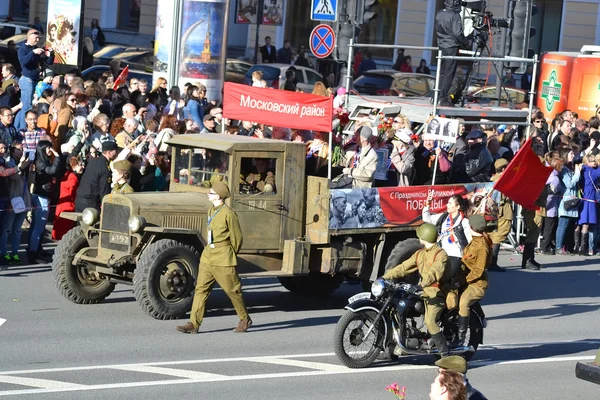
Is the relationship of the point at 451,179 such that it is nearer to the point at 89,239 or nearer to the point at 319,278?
the point at 319,278

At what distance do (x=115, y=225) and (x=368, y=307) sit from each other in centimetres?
344

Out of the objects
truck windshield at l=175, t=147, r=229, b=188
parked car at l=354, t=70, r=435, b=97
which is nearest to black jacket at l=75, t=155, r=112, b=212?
truck windshield at l=175, t=147, r=229, b=188

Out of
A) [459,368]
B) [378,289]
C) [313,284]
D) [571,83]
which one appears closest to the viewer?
[459,368]

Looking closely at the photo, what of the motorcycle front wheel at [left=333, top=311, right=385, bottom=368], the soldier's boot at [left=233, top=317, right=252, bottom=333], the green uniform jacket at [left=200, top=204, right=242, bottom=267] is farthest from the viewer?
the soldier's boot at [left=233, top=317, right=252, bottom=333]

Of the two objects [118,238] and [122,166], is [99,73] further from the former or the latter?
[118,238]

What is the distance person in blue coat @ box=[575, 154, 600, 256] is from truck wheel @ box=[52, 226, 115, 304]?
9.74m

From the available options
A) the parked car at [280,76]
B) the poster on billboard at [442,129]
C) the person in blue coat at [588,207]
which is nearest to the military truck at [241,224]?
the poster on billboard at [442,129]

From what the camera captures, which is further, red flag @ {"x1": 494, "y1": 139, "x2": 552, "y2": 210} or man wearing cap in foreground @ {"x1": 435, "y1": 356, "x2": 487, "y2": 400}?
red flag @ {"x1": 494, "y1": 139, "x2": 552, "y2": 210}

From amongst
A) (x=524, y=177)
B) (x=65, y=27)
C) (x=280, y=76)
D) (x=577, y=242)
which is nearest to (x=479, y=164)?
(x=577, y=242)

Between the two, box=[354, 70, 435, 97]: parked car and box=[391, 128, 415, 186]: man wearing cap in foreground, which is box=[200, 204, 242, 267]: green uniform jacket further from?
box=[354, 70, 435, 97]: parked car

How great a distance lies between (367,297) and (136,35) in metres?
39.5

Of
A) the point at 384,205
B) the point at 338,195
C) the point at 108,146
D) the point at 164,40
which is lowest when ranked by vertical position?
the point at 384,205

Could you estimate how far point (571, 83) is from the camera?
2989cm

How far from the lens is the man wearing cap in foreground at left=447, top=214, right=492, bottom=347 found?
11875mm
